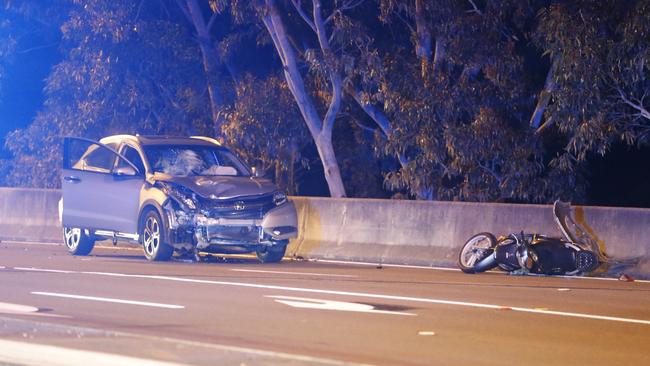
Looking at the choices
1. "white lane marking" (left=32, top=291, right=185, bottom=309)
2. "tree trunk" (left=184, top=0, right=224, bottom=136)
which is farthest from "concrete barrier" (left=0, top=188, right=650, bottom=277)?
"tree trunk" (left=184, top=0, right=224, bottom=136)

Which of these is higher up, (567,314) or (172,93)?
(172,93)

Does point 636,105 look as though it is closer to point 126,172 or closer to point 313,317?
point 126,172

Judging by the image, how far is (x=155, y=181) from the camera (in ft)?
61.6

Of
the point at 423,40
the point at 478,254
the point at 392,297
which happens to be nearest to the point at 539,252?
the point at 478,254

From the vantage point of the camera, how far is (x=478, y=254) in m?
16.8

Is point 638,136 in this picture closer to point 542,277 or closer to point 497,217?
point 497,217

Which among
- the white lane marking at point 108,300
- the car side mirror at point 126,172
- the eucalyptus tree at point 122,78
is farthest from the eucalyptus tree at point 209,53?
the white lane marking at point 108,300

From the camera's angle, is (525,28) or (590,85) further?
(525,28)

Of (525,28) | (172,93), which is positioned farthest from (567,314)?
(172,93)

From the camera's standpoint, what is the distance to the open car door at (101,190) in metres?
19.3

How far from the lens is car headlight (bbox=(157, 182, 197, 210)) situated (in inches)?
718

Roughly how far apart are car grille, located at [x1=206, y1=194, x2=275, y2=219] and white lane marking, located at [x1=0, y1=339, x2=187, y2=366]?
909cm

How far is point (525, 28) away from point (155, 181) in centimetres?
995

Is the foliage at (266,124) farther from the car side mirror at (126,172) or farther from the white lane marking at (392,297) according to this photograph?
the white lane marking at (392,297)
